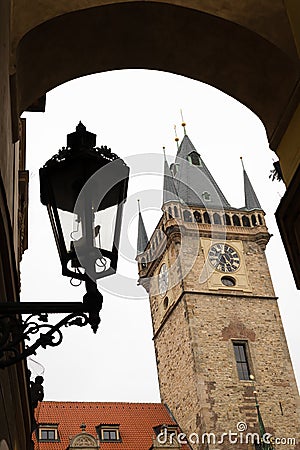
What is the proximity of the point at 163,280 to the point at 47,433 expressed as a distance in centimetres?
944

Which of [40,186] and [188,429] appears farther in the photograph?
[188,429]

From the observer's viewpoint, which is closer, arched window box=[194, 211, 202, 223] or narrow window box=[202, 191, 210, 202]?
arched window box=[194, 211, 202, 223]

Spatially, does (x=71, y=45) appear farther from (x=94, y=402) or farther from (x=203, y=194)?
(x=203, y=194)

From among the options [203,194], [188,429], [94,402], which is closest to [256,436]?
[188,429]

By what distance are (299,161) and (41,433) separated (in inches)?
965

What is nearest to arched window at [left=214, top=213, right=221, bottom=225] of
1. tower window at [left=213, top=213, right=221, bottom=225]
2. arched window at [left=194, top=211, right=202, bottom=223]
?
tower window at [left=213, top=213, right=221, bottom=225]

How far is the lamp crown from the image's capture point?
9.02 feet

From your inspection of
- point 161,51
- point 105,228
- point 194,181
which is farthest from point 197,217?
point 105,228

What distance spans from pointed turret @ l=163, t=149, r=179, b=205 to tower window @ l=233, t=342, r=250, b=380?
8384mm

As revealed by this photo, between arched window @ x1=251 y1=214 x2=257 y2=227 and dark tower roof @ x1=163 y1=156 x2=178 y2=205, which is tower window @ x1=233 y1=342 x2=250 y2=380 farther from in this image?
dark tower roof @ x1=163 y1=156 x2=178 y2=205

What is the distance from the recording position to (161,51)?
14.9ft

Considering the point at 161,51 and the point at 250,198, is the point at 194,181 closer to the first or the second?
the point at 250,198

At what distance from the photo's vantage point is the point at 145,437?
26906mm

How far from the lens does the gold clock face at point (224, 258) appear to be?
31.3m
